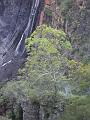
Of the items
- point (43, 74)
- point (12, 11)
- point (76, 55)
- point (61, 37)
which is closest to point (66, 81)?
point (43, 74)

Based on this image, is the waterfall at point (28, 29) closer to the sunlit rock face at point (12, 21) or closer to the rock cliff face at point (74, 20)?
the sunlit rock face at point (12, 21)

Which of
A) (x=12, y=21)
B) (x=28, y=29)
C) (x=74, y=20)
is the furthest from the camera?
(x=12, y=21)

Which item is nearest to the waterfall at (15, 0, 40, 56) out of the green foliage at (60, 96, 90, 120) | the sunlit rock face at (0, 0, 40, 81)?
the sunlit rock face at (0, 0, 40, 81)

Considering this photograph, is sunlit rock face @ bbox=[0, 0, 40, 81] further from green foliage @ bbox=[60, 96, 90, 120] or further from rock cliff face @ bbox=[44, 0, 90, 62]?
green foliage @ bbox=[60, 96, 90, 120]

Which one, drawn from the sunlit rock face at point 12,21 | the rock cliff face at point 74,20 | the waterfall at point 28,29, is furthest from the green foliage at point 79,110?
the sunlit rock face at point 12,21

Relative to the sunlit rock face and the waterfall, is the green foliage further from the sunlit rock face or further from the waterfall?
the sunlit rock face

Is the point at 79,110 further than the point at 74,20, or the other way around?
the point at 74,20

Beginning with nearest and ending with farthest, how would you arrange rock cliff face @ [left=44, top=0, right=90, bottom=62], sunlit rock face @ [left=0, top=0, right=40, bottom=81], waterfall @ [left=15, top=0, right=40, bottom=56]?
rock cliff face @ [left=44, top=0, right=90, bottom=62], waterfall @ [left=15, top=0, right=40, bottom=56], sunlit rock face @ [left=0, top=0, right=40, bottom=81]

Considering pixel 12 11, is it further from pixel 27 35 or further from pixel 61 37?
pixel 61 37

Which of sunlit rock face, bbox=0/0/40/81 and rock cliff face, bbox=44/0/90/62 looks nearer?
rock cliff face, bbox=44/0/90/62

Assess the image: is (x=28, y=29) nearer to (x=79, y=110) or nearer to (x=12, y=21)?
(x=12, y=21)

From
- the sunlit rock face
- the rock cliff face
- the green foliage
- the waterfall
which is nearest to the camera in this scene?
the green foliage

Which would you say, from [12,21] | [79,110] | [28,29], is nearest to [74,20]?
[28,29]
